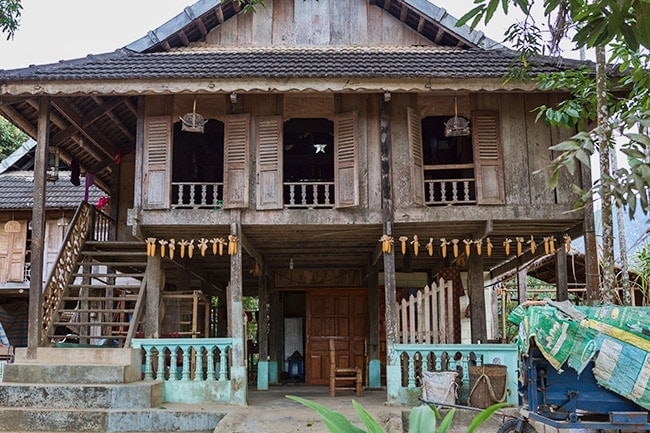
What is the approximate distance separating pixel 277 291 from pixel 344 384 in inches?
116

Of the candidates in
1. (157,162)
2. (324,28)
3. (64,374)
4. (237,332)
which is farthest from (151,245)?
(324,28)

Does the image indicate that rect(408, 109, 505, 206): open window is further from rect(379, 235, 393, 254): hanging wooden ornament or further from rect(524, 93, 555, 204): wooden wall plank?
rect(379, 235, 393, 254): hanging wooden ornament

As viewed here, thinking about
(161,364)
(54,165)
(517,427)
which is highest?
(54,165)

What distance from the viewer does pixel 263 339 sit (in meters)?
12.6

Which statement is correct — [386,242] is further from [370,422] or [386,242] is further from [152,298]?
[370,422]

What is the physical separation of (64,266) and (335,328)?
5672 mm

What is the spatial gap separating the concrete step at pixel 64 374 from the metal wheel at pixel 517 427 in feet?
16.0

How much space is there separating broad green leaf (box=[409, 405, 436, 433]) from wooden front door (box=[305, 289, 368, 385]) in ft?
36.9

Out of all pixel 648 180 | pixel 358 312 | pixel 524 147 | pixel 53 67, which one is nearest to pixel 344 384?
pixel 358 312

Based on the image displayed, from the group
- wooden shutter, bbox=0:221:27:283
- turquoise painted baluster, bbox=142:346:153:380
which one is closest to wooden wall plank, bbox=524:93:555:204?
turquoise painted baluster, bbox=142:346:153:380

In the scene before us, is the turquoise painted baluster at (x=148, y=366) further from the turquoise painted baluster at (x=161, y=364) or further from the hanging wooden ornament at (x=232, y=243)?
the hanging wooden ornament at (x=232, y=243)

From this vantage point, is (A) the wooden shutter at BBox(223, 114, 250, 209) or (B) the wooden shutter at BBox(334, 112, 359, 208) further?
(A) the wooden shutter at BBox(223, 114, 250, 209)

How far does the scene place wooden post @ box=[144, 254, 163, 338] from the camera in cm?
959

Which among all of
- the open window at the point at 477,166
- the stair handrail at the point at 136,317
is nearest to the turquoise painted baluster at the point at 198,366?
the stair handrail at the point at 136,317
